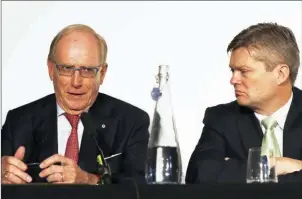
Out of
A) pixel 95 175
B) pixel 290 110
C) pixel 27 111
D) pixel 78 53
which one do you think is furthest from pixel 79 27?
pixel 290 110

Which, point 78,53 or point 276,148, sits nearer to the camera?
point 276,148

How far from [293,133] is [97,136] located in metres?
0.78

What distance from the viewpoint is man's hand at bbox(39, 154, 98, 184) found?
2234mm

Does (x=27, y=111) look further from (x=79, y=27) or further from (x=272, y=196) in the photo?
(x=272, y=196)

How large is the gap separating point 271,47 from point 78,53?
0.77 m

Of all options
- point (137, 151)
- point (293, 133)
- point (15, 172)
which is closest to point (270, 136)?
point (293, 133)

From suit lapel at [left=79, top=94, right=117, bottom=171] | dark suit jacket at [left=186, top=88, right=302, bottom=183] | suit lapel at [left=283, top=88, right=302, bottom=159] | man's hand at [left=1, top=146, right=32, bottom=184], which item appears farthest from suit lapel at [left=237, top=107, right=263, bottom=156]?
man's hand at [left=1, top=146, right=32, bottom=184]

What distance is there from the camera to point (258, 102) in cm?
281

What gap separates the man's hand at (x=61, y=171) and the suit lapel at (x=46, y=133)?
0.49m

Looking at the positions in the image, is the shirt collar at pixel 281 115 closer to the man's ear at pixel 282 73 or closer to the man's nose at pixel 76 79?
the man's ear at pixel 282 73

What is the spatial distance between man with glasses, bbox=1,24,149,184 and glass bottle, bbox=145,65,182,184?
75 cm

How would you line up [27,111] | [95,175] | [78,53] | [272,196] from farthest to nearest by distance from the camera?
[27,111], [78,53], [95,175], [272,196]

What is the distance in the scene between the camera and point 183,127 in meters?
3.31

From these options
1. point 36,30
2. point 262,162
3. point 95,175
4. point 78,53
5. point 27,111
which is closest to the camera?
point 262,162
